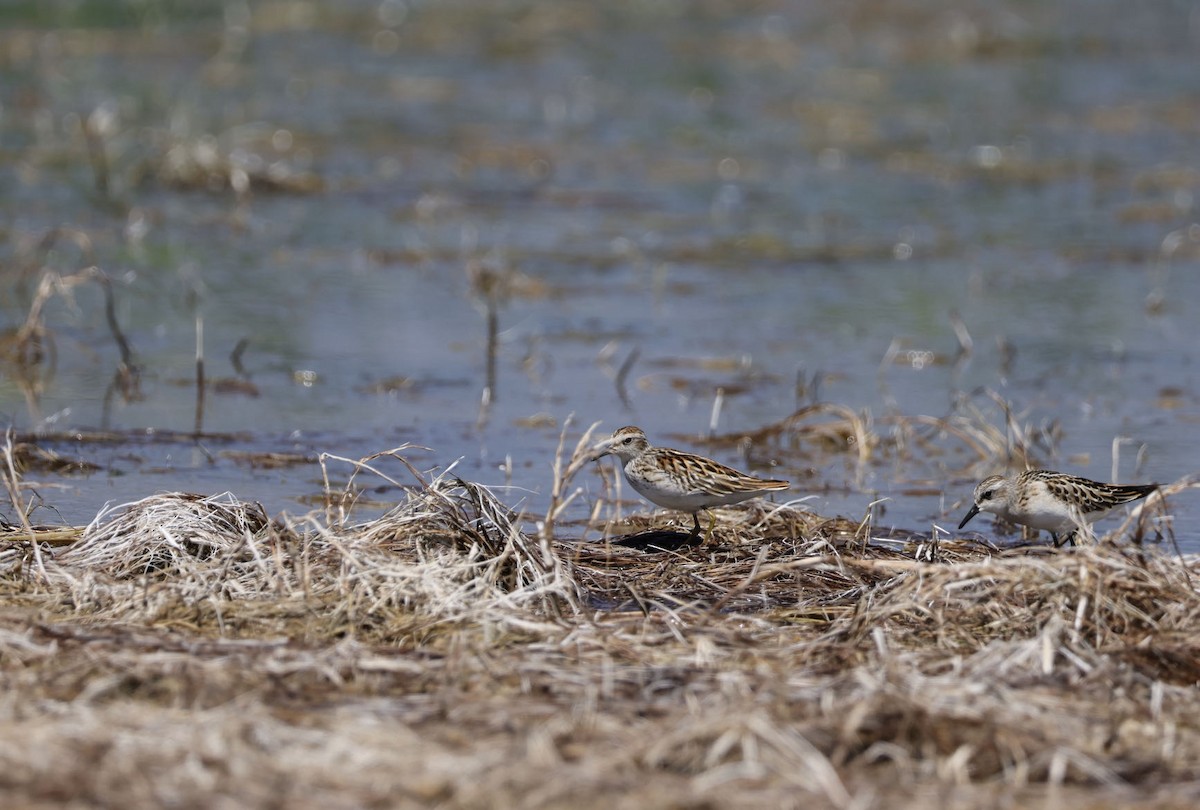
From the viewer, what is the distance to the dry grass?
16.5 ft

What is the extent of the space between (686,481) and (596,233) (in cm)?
837

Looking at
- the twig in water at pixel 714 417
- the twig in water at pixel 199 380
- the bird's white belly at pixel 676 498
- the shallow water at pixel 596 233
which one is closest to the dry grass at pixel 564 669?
the bird's white belly at pixel 676 498

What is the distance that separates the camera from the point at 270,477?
30.9 ft

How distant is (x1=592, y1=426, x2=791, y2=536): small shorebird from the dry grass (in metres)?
0.26

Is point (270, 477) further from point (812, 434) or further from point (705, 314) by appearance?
point (705, 314)

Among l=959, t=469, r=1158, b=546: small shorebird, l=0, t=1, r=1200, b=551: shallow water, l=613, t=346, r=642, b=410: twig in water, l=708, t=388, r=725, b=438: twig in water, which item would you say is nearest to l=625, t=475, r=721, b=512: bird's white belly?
l=0, t=1, r=1200, b=551: shallow water

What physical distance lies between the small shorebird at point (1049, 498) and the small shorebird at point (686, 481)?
956 mm

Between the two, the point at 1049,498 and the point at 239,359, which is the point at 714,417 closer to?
the point at 1049,498

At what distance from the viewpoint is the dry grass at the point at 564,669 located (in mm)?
5016

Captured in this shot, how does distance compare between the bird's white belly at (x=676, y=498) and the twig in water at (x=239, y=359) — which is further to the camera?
the twig in water at (x=239, y=359)

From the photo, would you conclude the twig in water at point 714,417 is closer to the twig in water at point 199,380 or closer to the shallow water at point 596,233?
the shallow water at point 596,233

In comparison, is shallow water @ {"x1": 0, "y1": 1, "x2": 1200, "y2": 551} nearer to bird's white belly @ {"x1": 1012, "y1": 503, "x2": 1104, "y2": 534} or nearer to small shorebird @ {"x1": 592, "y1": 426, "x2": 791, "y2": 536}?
bird's white belly @ {"x1": 1012, "y1": 503, "x2": 1104, "y2": 534}

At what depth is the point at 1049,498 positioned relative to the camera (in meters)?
8.06

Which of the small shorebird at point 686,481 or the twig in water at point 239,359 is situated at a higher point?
the small shorebird at point 686,481
